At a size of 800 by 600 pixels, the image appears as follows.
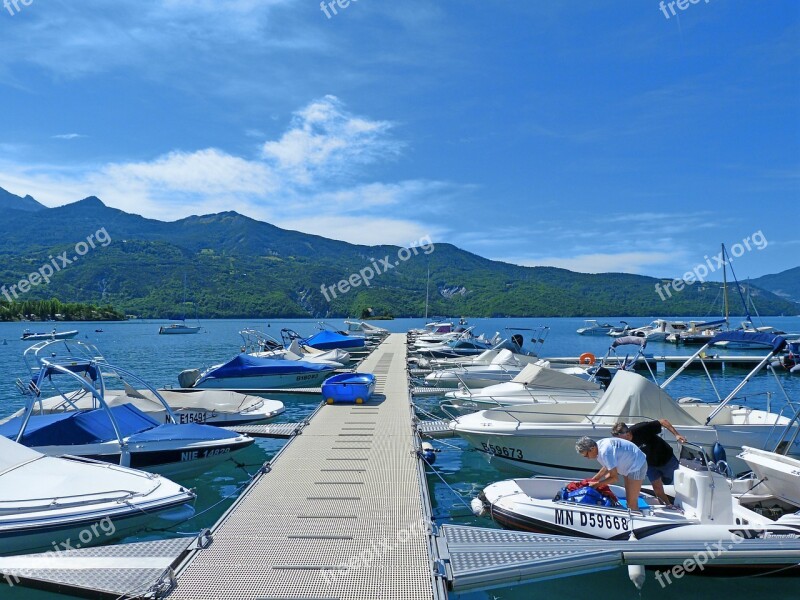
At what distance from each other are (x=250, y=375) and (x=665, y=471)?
19.1 m

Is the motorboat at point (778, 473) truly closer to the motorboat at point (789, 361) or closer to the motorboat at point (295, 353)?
the motorboat at point (789, 361)

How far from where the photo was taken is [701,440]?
39.0ft

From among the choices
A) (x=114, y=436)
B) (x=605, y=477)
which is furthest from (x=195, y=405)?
(x=605, y=477)

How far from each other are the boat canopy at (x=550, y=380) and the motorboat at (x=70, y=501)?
12121 mm

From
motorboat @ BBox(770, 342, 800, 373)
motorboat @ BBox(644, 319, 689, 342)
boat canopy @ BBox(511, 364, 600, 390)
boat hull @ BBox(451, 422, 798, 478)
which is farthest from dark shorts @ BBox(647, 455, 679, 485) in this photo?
motorboat @ BBox(644, 319, 689, 342)

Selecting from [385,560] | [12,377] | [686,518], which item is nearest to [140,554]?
[385,560]

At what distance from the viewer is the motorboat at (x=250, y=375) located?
81.7ft

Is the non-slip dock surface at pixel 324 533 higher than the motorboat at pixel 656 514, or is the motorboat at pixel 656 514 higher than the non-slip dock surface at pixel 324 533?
the motorboat at pixel 656 514

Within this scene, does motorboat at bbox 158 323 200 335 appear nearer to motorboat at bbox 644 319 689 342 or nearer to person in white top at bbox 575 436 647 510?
motorboat at bbox 644 319 689 342

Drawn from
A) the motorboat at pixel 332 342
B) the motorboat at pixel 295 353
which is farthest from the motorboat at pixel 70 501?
the motorboat at pixel 332 342

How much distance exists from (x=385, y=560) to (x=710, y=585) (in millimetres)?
4681

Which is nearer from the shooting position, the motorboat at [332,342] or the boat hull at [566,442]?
the boat hull at [566,442]

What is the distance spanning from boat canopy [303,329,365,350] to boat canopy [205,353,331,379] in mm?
12498

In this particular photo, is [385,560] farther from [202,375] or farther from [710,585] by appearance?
[202,375]
